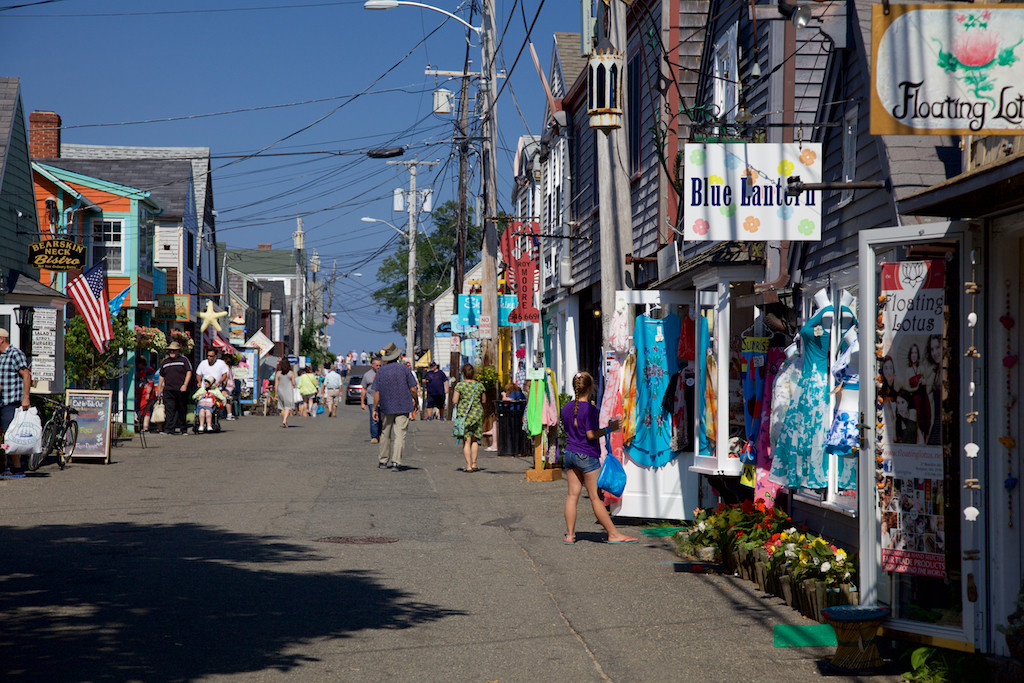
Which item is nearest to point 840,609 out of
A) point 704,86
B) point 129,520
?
point 129,520

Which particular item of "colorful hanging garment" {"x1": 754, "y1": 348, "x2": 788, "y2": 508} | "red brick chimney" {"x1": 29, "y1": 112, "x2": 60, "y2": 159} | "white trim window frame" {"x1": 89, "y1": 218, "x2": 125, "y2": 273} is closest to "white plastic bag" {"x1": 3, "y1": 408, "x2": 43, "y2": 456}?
"colorful hanging garment" {"x1": 754, "y1": 348, "x2": 788, "y2": 508}

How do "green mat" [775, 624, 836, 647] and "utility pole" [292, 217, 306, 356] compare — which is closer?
"green mat" [775, 624, 836, 647]

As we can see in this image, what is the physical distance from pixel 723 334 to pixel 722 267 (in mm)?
660

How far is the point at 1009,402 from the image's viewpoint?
6301mm

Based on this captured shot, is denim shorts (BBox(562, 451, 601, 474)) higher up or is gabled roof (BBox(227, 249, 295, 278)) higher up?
gabled roof (BBox(227, 249, 295, 278))

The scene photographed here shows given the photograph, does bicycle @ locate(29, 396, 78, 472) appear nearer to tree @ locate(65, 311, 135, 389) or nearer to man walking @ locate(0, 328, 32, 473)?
man walking @ locate(0, 328, 32, 473)

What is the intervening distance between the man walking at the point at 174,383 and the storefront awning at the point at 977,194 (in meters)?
21.2

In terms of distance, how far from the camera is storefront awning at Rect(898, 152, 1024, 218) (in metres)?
5.47

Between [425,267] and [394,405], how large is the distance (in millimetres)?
68897

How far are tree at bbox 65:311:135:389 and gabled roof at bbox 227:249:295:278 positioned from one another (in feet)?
235

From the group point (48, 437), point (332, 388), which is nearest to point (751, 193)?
point (48, 437)

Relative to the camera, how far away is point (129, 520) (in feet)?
39.2

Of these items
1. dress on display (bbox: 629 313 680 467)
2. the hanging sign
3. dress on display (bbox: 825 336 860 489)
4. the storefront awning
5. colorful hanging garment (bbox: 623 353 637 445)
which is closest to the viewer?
the storefront awning

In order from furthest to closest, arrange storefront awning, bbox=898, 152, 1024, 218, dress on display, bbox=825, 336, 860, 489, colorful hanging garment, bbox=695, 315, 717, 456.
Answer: colorful hanging garment, bbox=695, 315, 717, 456 → dress on display, bbox=825, 336, 860, 489 → storefront awning, bbox=898, 152, 1024, 218
